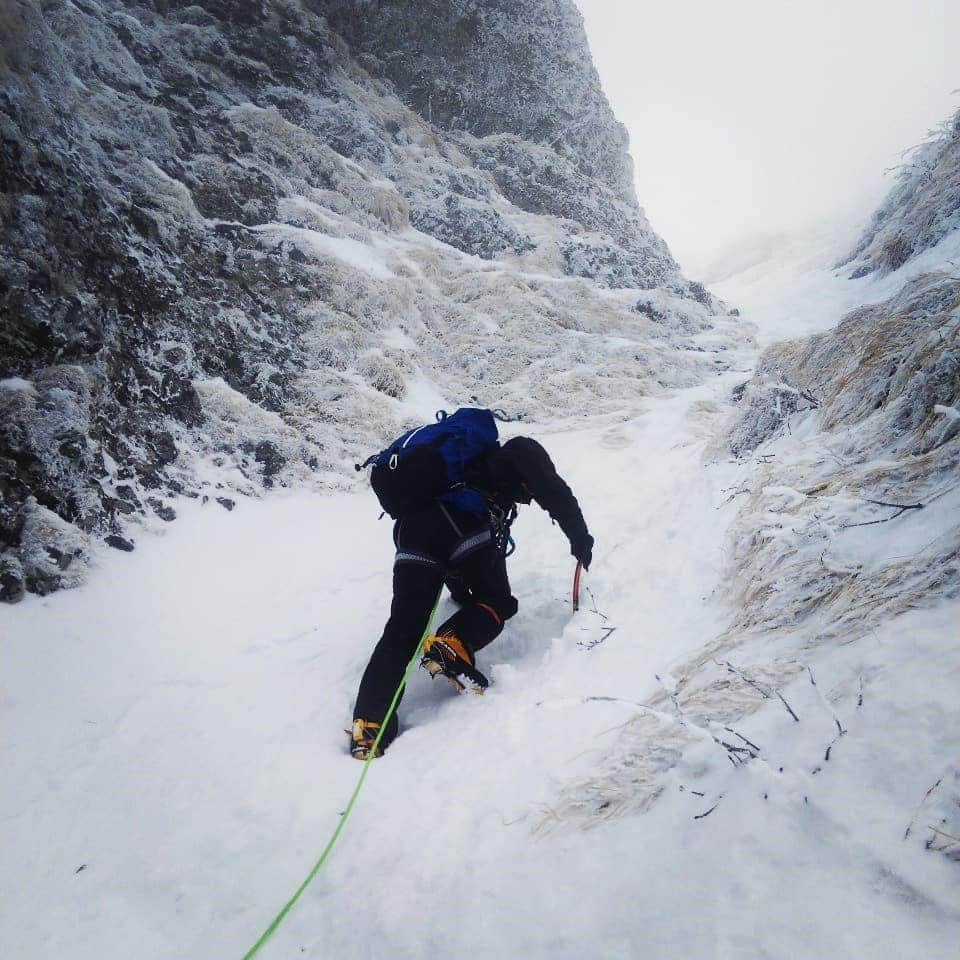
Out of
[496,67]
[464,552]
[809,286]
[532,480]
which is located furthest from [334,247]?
[809,286]

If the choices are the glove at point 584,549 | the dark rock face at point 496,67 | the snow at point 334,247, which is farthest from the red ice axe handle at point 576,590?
the dark rock face at point 496,67

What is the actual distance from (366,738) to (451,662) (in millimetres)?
655

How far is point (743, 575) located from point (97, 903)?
10.6 feet

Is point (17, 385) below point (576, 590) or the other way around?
the other way around

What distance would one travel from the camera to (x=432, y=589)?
351 centimetres

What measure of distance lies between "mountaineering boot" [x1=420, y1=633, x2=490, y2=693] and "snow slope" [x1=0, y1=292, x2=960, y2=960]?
142 millimetres

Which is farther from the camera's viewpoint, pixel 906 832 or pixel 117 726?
pixel 117 726

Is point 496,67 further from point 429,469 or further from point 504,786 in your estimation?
point 504,786

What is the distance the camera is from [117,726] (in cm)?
358

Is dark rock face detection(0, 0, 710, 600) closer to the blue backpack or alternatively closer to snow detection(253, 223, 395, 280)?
snow detection(253, 223, 395, 280)

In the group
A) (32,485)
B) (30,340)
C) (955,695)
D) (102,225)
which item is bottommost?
(955,695)

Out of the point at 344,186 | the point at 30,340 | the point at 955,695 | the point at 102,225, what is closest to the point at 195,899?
the point at 955,695

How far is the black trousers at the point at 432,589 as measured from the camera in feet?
10.7

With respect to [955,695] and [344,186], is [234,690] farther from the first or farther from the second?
[344,186]
